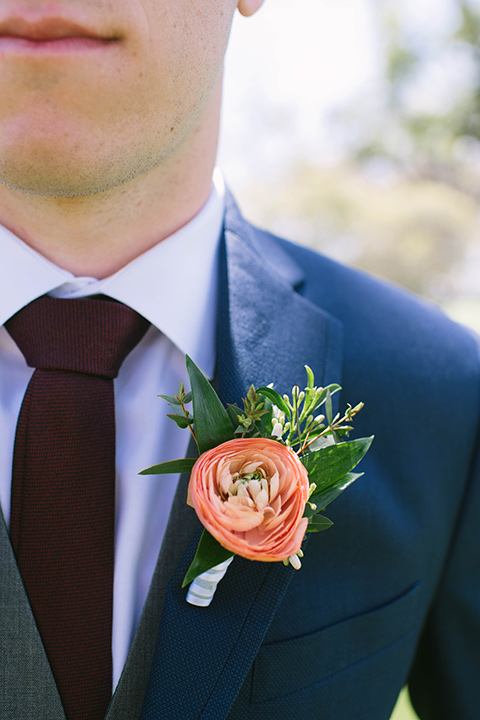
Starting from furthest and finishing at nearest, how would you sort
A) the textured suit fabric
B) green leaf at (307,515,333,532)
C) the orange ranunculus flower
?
the textured suit fabric, green leaf at (307,515,333,532), the orange ranunculus flower

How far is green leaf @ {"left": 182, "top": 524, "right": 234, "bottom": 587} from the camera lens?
3.19ft

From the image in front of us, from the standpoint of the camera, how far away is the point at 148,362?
1352mm

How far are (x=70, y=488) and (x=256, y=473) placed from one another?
37 cm

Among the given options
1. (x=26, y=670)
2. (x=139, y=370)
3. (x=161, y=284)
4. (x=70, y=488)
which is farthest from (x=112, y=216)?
(x=26, y=670)

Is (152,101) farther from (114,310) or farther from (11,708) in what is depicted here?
(11,708)

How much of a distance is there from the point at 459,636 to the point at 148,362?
0.97 meters

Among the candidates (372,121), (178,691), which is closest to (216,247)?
(178,691)

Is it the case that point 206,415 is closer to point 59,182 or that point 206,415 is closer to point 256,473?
point 256,473

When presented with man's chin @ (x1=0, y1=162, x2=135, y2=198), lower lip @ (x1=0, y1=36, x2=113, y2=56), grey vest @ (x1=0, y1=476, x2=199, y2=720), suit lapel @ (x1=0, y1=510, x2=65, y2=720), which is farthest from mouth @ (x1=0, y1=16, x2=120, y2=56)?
suit lapel @ (x1=0, y1=510, x2=65, y2=720)

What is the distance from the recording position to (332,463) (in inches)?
41.1

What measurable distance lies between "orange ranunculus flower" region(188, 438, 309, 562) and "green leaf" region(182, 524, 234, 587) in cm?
8

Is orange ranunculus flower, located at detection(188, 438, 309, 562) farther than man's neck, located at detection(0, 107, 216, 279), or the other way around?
man's neck, located at detection(0, 107, 216, 279)

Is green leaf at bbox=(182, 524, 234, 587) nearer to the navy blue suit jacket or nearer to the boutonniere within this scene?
the boutonniere

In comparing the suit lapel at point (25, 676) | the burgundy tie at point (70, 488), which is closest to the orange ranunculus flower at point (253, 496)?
the burgundy tie at point (70, 488)
